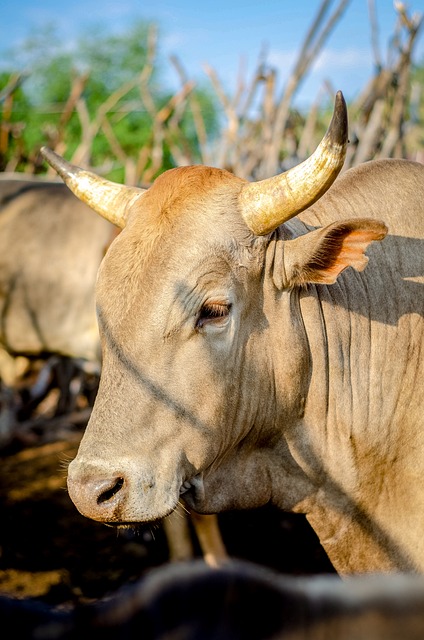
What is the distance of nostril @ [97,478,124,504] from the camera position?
250cm

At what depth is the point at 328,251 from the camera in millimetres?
2830

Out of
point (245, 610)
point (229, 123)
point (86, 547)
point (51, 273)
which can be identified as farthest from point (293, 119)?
point (245, 610)

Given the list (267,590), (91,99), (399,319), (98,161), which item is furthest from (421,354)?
(91,99)

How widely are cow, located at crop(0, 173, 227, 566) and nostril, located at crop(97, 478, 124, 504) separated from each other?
454 centimetres

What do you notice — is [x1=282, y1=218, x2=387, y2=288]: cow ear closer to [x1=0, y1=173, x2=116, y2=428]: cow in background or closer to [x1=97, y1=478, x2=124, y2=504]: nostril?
[x1=97, y1=478, x2=124, y2=504]: nostril

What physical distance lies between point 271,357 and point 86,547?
3147 millimetres

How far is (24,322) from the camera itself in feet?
23.9

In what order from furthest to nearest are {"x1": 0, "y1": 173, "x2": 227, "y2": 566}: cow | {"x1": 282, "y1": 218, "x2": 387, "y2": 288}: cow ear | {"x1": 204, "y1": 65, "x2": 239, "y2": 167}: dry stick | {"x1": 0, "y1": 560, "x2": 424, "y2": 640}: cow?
1. {"x1": 204, "y1": 65, "x2": 239, "y2": 167}: dry stick
2. {"x1": 0, "y1": 173, "x2": 227, "y2": 566}: cow
3. {"x1": 282, "y1": 218, "x2": 387, "y2": 288}: cow ear
4. {"x1": 0, "y1": 560, "x2": 424, "y2": 640}: cow

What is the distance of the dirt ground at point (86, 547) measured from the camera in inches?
190

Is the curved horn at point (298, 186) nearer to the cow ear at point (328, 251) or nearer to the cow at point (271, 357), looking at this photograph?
the cow at point (271, 357)

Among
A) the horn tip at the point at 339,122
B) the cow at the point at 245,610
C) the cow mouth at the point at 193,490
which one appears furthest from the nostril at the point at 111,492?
the cow at the point at 245,610

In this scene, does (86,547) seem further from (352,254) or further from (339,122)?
(339,122)

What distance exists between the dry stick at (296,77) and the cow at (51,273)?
188cm

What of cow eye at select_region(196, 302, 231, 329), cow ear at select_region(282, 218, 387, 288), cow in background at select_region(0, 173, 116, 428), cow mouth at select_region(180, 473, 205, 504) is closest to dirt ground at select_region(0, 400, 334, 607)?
cow in background at select_region(0, 173, 116, 428)
